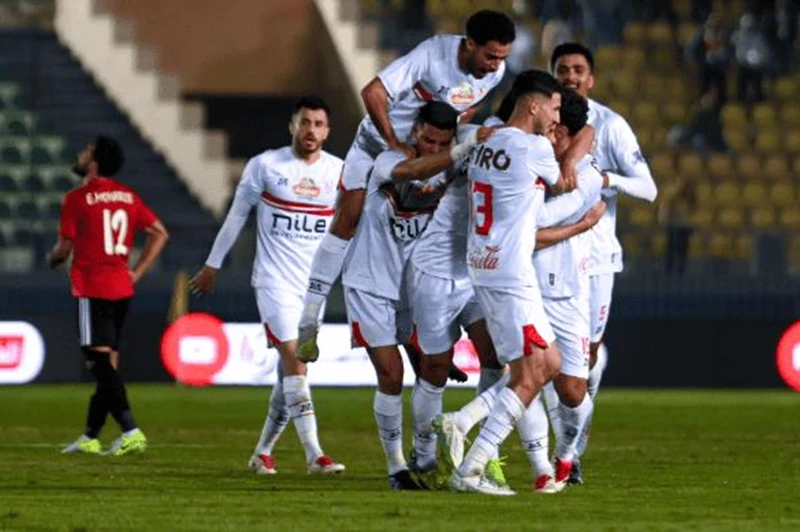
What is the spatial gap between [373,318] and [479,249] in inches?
40.9

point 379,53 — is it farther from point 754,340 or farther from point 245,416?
point 245,416

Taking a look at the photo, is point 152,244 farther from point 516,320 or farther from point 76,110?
point 76,110

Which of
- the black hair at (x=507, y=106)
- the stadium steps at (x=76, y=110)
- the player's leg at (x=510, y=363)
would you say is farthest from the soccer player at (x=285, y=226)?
the stadium steps at (x=76, y=110)

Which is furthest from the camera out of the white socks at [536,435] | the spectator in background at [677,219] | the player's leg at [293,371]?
the spectator in background at [677,219]

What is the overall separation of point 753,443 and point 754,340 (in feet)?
21.1

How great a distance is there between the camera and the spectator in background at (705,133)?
26.7 meters

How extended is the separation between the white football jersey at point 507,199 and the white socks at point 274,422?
8.52 feet

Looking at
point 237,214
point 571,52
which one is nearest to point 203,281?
point 237,214

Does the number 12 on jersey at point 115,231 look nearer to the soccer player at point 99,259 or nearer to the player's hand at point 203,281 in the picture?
the soccer player at point 99,259

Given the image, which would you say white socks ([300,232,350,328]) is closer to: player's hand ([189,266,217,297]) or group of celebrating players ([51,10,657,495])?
group of celebrating players ([51,10,657,495])

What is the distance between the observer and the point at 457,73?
11281 millimetres

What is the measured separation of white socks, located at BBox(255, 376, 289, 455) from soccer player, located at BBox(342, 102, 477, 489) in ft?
4.55

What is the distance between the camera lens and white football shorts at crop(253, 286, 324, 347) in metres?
12.8

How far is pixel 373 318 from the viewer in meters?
11.3
